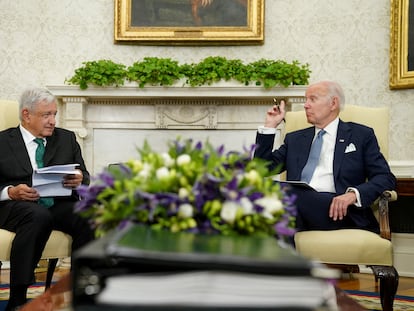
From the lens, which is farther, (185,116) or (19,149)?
(185,116)

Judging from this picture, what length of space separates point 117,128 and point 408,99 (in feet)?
8.63

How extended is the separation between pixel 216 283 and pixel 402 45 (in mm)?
4636

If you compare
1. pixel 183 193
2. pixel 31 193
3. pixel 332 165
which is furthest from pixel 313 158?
pixel 183 193

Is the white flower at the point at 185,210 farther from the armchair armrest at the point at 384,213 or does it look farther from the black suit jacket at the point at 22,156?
the black suit jacket at the point at 22,156

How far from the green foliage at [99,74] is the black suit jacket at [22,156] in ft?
4.92

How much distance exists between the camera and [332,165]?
3.55 meters

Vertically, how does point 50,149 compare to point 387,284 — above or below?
above

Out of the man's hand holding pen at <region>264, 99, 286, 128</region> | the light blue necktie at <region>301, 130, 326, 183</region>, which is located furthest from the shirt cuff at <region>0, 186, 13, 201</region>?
the light blue necktie at <region>301, 130, 326, 183</region>

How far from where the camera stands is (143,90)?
531 centimetres

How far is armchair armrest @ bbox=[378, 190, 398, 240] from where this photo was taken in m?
3.15

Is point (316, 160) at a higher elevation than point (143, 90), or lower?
lower

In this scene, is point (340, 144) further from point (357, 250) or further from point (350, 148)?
point (357, 250)

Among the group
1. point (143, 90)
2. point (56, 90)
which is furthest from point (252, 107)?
point (56, 90)

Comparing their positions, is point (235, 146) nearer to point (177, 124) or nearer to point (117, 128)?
point (177, 124)
